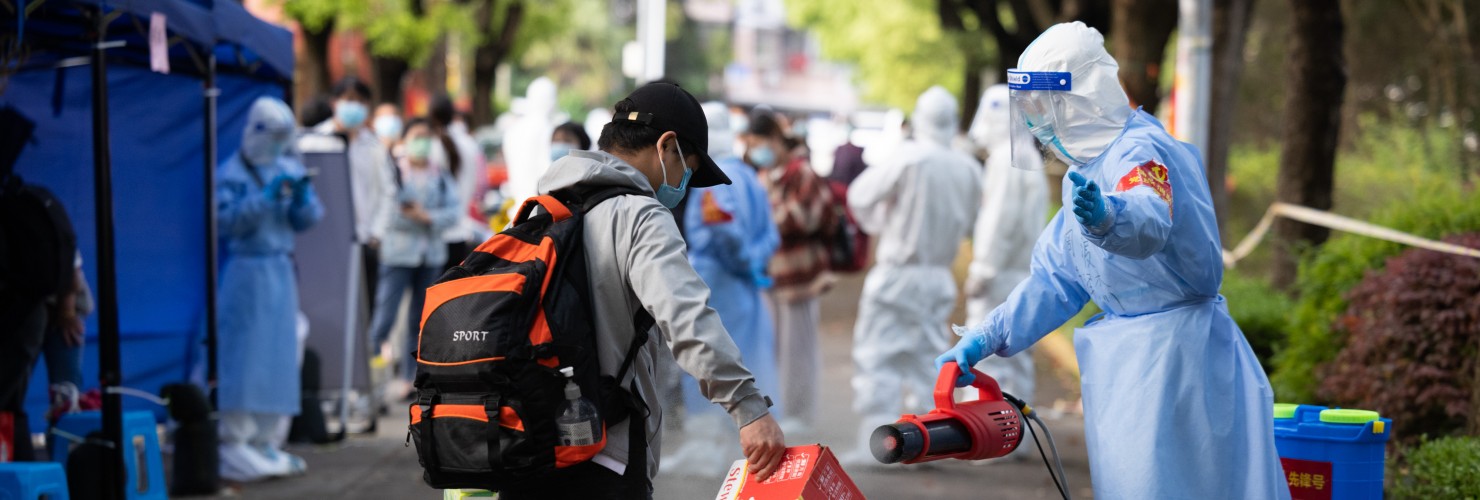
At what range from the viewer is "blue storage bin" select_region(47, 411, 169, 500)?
679 centimetres

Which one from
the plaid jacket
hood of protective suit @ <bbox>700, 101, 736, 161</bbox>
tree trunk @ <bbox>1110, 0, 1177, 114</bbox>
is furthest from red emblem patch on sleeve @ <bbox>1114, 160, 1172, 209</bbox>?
tree trunk @ <bbox>1110, 0, 1177, 114</bbox>

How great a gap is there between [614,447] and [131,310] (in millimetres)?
5716

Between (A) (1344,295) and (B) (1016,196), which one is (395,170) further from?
(A) (1344,295)

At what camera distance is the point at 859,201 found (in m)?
9.02

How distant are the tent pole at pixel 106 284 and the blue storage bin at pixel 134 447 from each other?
131 mm

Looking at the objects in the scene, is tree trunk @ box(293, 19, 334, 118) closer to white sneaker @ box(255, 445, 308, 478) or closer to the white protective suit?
the white protective suit

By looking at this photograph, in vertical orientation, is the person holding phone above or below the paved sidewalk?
above

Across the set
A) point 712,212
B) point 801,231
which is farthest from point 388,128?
point 712,212

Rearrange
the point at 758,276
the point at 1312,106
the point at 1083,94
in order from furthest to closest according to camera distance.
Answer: the point at 1312,106
the point at 758,276
the point at 1083,94

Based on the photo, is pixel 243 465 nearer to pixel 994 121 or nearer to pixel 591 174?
pixel 994 121

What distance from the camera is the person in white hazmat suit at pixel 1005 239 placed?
8.87 metres

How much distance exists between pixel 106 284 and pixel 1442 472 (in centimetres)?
510

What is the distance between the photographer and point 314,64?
22453 millimetres

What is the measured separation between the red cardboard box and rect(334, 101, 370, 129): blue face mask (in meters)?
7.87
